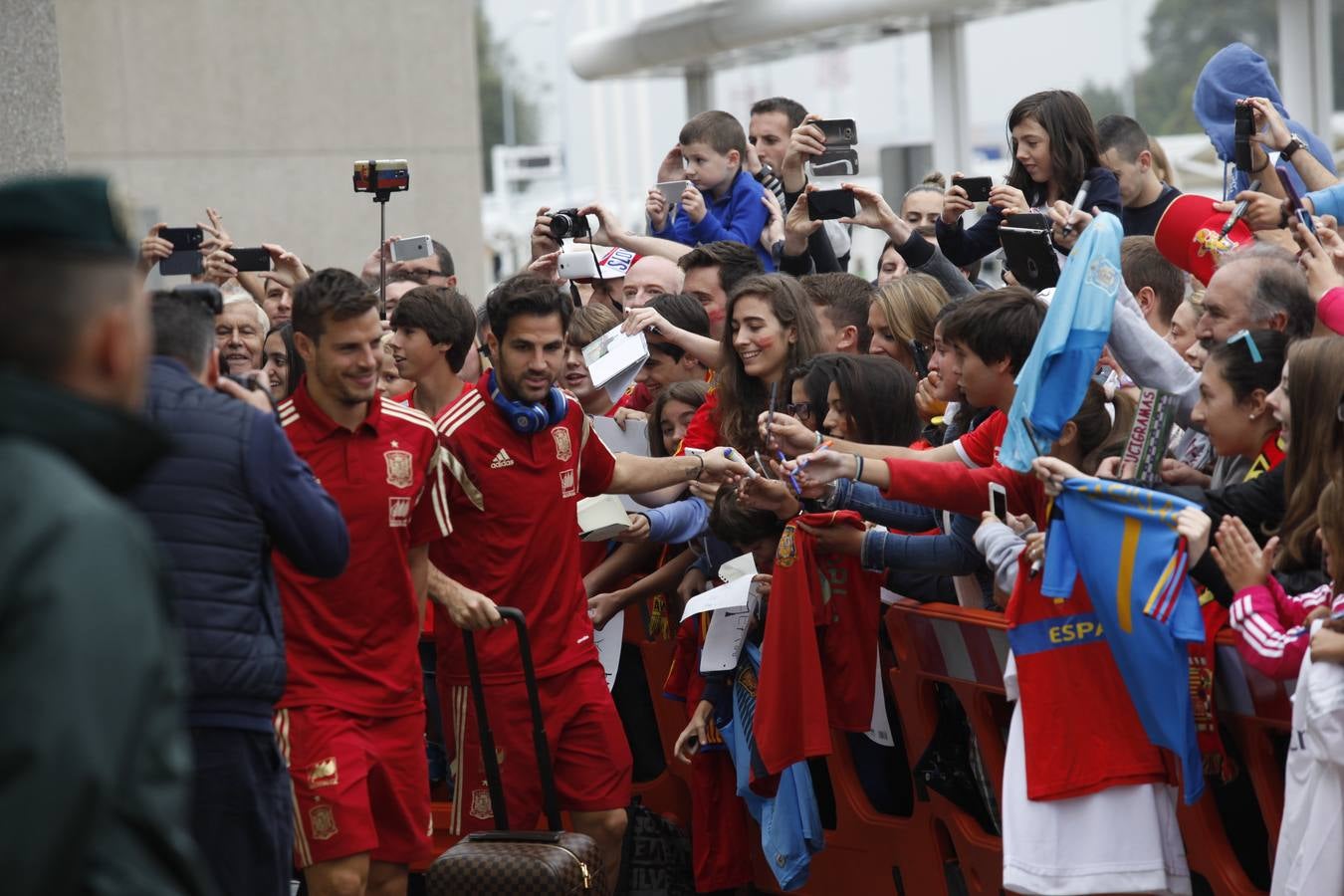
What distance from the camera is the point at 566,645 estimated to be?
640cm

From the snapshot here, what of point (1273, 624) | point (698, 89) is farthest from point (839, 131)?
point (698, 89)

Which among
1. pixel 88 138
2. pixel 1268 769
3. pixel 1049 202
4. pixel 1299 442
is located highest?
pixel 88 138

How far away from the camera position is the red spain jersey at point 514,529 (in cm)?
628

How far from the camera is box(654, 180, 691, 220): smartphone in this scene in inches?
354

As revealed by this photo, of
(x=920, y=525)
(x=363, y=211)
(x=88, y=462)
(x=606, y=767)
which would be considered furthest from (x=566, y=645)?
(x=363, y=211)

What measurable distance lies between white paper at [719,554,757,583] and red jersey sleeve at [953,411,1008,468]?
0.89 metres

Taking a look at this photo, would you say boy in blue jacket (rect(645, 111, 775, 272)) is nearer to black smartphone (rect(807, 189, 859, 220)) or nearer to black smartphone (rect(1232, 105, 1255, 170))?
black smartphone (rect(807, 189, 859, 220))

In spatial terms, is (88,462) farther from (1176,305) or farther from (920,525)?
(1176,305)

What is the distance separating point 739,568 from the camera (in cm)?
638

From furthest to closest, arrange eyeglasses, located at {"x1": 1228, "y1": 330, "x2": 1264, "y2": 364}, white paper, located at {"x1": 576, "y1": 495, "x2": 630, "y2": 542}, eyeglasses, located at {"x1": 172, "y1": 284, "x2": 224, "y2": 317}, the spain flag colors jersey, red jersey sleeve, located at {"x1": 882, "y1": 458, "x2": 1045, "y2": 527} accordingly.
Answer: white paper, located at {"x1": 576, "y1": 495, "x2": 630, "y2": 542} < red jersey sleeve, located at {"x1": 882, "y1": 458, "x2": 1045, "y2": 527} < eyeglasses, located at {"x1": 1228, "y1": 330, "x2": 1264, "y2": 364} < eyeglasses, located at {"x1": 172, "y1": 284, "x2": 224, "y2": 317} < the spain flag colors jersey

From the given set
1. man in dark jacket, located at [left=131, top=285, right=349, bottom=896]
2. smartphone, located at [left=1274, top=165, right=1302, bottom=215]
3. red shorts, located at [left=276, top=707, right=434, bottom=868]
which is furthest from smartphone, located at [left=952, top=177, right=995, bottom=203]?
man in dark jacket, located at [left=131, top=285, right=349, bottom=896]

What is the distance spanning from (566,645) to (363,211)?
47.0 feet

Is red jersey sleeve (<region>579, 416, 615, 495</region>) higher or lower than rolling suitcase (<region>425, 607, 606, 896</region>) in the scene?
higher

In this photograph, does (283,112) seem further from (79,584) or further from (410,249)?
(79,584)
